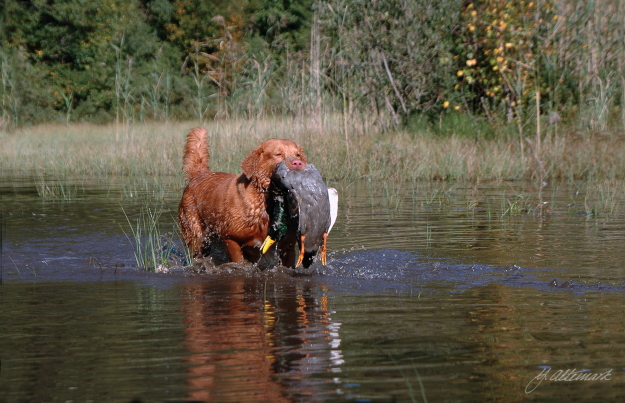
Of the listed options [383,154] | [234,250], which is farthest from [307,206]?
[383,154]

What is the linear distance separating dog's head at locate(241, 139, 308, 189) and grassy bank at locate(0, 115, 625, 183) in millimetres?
5780

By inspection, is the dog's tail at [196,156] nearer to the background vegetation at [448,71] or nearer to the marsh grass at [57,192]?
the marsh grass at [57,192]

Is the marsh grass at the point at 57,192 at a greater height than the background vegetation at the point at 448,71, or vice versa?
the background vegetation at the point at 448,71

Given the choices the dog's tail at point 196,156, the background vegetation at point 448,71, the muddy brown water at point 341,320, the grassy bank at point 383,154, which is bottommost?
the muddy brown water at point 341,320

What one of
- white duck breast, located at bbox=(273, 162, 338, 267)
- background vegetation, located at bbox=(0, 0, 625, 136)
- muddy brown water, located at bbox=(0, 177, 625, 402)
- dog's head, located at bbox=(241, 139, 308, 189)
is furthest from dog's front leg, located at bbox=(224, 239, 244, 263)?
background vegetation, located at bbox=(0, 0, 625, 136)

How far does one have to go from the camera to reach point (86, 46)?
1330 inches

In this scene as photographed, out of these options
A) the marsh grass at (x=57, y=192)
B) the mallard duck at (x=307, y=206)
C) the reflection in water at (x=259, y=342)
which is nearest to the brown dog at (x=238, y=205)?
the mallard duck at (x=307, y=206)

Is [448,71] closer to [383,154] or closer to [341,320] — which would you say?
[383,154]

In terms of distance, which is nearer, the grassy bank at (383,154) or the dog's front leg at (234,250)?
the dog's front leg at (234,250)

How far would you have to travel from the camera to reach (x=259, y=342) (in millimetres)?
3881

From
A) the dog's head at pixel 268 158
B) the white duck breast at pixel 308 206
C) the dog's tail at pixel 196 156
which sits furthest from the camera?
the dog's tail at pixel 196 156

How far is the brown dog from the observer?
235 inches

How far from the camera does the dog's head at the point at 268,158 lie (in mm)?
5910

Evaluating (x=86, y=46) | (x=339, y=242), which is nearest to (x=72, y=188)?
(x=339, y=242)
